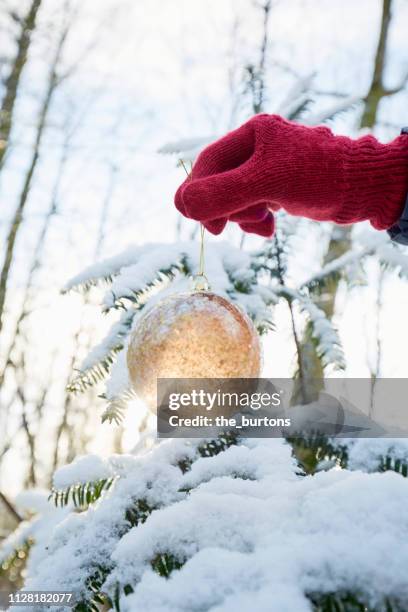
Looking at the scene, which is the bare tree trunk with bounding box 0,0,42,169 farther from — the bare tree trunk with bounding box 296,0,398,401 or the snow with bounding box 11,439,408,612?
the snow with bounding box 11,439,408,612

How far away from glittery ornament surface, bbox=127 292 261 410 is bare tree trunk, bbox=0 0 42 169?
3849 millimetres

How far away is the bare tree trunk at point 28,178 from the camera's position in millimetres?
4828

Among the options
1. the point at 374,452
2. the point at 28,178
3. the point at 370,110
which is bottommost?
the point at 374,452

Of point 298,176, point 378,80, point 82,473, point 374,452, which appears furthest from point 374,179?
point 378,80

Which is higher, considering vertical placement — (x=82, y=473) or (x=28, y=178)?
(x=28, y=178)

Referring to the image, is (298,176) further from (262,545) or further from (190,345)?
(262,545)

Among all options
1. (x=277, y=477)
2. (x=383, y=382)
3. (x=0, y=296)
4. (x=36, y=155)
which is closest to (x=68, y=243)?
(x=36, y=155)

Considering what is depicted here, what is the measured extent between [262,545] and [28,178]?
5.50 metres

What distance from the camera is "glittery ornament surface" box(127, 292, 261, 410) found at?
1.12m

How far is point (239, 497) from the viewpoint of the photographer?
0.93 m

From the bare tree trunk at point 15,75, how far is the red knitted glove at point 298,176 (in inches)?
151

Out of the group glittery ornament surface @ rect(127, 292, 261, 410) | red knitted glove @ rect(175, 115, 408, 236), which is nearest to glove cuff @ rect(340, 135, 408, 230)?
red knitted glove @ rect(175, 115, 408, 236)

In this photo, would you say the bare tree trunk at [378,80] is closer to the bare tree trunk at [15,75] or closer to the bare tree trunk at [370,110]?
the bare tree trunk at [370,110]

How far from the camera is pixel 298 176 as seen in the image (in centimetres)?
108
